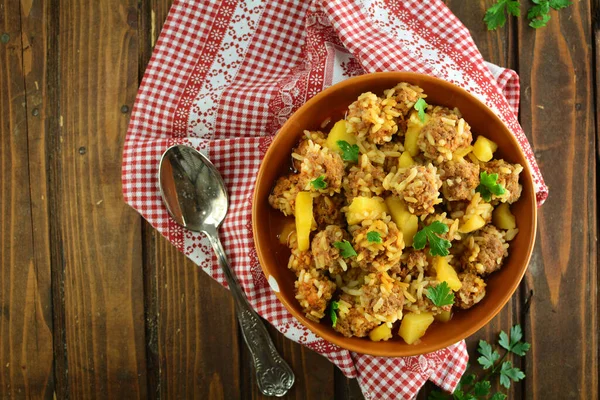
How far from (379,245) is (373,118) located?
425 mm

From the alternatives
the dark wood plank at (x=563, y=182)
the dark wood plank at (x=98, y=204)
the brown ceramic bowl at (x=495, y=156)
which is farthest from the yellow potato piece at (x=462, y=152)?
the dark wood plank at (x=98, y=204)

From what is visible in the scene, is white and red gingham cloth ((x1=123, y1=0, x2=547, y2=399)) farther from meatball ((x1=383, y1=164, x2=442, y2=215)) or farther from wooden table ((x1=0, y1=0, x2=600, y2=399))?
meatball ((x1=383, y1=164, x2=442, y2=215))

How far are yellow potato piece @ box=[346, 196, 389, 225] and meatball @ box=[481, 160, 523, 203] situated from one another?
0.40 m

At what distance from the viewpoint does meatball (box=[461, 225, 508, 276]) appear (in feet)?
6.29

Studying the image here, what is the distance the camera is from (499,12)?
2502 mm

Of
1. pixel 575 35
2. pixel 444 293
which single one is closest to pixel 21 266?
pixel 444 293

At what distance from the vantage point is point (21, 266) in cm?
266

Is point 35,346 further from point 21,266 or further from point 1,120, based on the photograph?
point 1,120

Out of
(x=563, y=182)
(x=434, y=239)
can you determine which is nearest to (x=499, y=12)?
(x=563, y=182)

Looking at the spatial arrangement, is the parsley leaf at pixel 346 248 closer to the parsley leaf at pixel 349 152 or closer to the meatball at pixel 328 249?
the meatball at pixel 328 249

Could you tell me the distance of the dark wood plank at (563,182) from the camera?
8.36 ft

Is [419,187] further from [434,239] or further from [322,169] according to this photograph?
[322,169]

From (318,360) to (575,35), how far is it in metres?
1.92

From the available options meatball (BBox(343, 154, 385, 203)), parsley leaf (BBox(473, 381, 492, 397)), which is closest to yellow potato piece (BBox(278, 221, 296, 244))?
meatball (BBox(343, 154, 385, 203))
